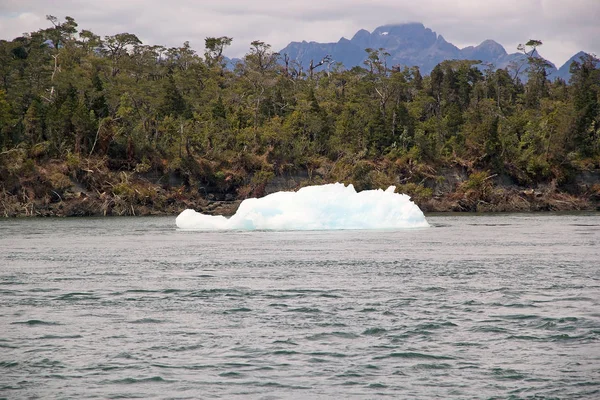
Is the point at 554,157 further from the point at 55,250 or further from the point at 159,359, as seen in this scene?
the point at 159,359

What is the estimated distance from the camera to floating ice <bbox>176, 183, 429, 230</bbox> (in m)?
41.2

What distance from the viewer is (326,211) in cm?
4188

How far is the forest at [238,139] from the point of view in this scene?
63938 mm

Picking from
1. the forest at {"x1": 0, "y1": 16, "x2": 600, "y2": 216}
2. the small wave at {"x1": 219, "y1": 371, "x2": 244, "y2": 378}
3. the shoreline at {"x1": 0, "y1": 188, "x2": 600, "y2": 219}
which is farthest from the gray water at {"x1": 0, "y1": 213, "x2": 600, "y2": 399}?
the forest at {"x1": 0, "y1": 16, "x2": 600, "y2": 216}

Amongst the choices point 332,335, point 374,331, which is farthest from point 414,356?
point 332,335

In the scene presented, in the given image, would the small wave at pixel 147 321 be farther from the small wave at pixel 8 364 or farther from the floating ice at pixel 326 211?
the floating ice at pixel 326 211

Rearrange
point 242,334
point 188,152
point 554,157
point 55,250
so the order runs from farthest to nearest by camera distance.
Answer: point 554,157, point 188,152, point 55,250, point 242,334

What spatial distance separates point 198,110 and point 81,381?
72.4 m

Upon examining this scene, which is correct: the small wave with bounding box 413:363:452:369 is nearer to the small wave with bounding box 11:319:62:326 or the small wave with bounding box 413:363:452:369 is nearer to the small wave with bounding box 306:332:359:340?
the small wave with bounding box 306:332:359:340

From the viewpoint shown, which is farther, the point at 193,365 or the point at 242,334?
the point at 242,334

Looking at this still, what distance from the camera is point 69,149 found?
64625mm

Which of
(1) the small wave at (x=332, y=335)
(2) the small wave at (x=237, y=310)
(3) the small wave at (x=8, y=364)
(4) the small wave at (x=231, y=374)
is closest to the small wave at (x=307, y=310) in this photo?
(2) the small wave at (x=237, y=310)

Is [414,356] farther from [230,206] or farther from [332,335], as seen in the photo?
[230,206]

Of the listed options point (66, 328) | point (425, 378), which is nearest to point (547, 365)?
point (425, 378)
